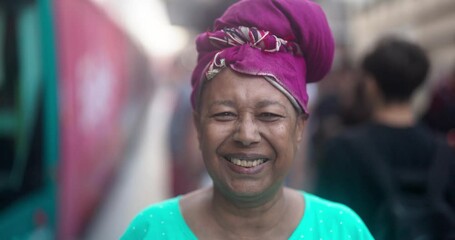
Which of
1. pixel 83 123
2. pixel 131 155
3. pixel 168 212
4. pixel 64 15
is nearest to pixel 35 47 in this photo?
pixel 64 15

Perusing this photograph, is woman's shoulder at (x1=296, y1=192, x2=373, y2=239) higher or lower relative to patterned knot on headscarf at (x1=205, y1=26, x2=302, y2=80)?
lower

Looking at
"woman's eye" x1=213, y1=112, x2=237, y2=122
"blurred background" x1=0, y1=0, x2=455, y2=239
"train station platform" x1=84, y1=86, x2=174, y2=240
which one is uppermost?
"woman's eye" x1=213, y1=112, x2=237, y2=122

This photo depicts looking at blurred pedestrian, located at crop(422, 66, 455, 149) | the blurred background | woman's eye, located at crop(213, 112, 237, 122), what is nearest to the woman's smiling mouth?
woman's eye, located at crop(213, 112, 237, 122)

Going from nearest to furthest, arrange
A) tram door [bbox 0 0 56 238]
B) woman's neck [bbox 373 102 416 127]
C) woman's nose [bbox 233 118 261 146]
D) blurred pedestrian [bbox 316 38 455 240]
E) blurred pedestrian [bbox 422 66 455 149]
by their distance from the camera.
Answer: woman's nose [bbox 233 118 261 146] < blurred pedestrian [bbox 316 38 455 240] < woman's neck [bbox 373 102 416 127] < tram door [bbox 0 0 56 238] < blurred pedestrian [bbox 422 66 455 149]

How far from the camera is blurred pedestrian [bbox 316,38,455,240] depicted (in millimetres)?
2332

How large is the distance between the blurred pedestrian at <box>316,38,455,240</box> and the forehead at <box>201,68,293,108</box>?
93 cm

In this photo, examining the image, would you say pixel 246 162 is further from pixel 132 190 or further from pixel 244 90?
pixel 132 190

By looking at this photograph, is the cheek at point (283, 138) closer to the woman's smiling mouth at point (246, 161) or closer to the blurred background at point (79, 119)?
the woman's smiling mouth at point (246, 161)

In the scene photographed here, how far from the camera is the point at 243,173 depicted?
5.48 feet

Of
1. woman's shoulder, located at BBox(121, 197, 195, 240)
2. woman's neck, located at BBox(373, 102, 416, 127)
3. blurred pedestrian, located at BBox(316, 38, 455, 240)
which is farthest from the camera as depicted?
woman's neck, located at BBox(373, 102, 416, 127)

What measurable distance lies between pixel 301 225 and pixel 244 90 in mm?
437

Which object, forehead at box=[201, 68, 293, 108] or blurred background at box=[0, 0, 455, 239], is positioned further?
blurred background at box=[0, 0, 455, 239]

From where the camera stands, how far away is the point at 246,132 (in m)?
1.63

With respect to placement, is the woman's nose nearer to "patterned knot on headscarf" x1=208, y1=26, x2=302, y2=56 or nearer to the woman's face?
the woman's face
